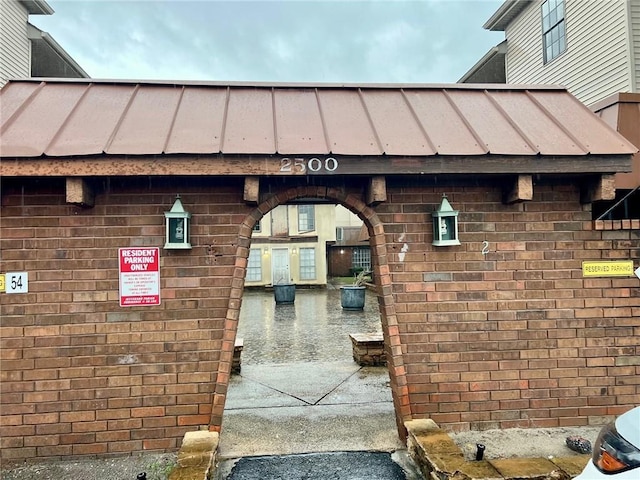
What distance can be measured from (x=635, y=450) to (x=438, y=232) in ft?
7.36

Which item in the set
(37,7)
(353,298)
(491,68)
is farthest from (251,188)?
(491,68)

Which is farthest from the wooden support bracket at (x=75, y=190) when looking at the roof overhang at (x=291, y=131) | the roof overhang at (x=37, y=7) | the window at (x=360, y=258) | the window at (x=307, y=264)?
the window at (x=360, y=258)

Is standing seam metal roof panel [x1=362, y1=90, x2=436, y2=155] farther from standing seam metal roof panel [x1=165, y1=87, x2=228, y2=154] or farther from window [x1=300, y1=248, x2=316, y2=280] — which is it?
window [x1=300, y1=248, x2=316, y2=280]

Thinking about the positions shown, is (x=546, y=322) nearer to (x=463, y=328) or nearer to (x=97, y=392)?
(x=463, y=328)

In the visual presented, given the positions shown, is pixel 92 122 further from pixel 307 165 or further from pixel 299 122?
pixel 307 165

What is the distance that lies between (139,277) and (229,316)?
880 millimetres

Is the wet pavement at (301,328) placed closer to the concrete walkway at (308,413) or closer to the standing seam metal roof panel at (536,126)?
the concrete walkway at (308,413)

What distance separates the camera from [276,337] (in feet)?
33.4

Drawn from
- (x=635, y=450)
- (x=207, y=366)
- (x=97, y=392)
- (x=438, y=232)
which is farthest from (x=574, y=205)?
(x=97, y=392)

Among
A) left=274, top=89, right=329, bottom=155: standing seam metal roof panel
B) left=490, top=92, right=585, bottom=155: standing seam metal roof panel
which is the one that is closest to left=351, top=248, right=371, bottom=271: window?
left=490, top=92, right=585, bottom=155: standing seam metal roof panel

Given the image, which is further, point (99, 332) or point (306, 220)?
point (306, 220)

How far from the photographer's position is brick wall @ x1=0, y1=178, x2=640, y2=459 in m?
3.53

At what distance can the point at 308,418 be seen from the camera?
4.51 m

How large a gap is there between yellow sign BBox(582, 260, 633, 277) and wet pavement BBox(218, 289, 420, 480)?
2.50 meters
